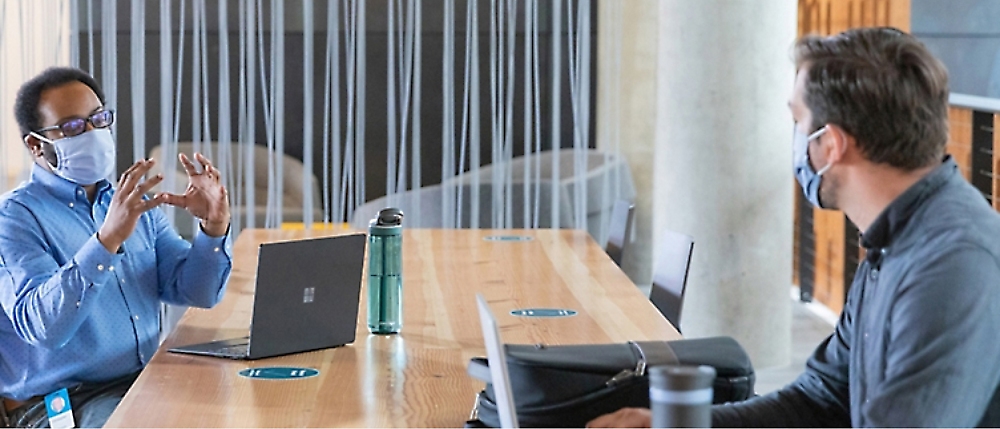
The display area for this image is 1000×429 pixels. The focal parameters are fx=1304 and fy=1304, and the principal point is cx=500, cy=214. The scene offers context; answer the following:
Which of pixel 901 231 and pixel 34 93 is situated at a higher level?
pixel 34 93

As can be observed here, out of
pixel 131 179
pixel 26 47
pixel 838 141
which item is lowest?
pixel 131 179

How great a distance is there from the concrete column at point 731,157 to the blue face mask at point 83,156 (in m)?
2.72

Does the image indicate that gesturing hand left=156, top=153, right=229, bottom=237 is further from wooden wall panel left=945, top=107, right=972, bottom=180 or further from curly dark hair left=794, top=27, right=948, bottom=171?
wooden wall panel left=945, top=107, right=972, bottom=180

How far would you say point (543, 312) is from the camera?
292 cm

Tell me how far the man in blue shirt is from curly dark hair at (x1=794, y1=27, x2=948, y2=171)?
1.36 meters

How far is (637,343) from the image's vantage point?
1.96 meters

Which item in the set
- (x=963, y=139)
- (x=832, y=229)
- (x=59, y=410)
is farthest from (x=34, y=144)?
(x=832, y=229)

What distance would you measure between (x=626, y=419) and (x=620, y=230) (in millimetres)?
2550

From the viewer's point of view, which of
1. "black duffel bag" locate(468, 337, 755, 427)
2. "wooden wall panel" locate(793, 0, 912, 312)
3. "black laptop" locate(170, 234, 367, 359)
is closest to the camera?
"black duffel bag" locate(468, 337, 755, 427)

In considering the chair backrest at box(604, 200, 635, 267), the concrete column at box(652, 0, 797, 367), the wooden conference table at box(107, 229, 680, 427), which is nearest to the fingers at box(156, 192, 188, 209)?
the wooden conference table at box(107, 229, 680, 427)

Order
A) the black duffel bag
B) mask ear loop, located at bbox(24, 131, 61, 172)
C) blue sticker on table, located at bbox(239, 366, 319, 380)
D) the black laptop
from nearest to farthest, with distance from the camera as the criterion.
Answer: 1. the black duffel bag
2. blue sticker on table, located at bbox(239, 366, 319, 380)
3. the black laptop
4. mask ear loop, located at bbox(24, 131, 61, 172)

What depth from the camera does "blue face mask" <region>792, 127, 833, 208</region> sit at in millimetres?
1834

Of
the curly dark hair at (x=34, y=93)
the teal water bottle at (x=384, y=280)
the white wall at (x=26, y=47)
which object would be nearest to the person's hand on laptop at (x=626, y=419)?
the teal water bottle at (x=384, y=280)

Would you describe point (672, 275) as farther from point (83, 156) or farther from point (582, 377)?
point (582, 377)
